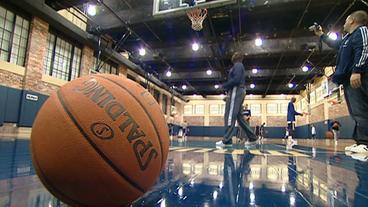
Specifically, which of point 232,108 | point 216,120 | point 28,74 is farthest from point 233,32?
point 216,120

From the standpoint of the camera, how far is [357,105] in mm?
2938

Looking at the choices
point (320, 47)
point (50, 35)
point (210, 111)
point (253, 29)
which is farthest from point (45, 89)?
point (210, 111)

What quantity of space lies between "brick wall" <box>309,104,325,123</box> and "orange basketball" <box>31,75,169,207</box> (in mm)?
17845

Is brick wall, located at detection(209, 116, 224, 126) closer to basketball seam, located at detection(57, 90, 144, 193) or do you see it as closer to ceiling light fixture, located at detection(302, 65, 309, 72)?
ceiling light fixture, located at detection(302, 65, 309, 72)

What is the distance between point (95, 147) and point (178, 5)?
632cm

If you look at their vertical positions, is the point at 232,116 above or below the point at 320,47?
below

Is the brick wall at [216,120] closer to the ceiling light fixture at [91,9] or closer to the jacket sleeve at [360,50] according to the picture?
the ceiling light fixture at [91,9]

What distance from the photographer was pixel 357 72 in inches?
108

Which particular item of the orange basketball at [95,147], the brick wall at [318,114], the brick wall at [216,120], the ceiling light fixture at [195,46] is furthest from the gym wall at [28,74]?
the brick wall at [216,120]

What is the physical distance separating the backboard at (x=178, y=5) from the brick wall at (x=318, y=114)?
13.4m

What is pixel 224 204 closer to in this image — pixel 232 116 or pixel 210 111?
pixel 232 116

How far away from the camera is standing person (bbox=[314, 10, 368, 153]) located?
277cm

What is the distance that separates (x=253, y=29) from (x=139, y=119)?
382 inches

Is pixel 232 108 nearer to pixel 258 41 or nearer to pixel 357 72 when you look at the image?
pixel 357 72
